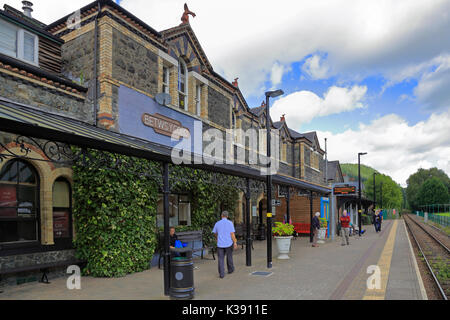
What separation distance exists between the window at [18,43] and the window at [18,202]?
346 centimetres

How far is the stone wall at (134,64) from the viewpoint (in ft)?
35.4

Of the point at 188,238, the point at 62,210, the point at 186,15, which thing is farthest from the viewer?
the point at 186,15

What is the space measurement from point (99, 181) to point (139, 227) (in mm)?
1739

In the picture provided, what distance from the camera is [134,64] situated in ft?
Answer: 37.3

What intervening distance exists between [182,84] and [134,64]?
2929 millimetres

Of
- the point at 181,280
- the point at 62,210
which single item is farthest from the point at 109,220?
the point at 181,280

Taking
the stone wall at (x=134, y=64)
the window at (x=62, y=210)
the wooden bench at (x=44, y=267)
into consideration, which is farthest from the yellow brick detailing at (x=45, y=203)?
the stone wall at (x=134, y=64)

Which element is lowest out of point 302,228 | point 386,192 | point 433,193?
point 433,193

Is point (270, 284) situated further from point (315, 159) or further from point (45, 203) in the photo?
point (315, 159)

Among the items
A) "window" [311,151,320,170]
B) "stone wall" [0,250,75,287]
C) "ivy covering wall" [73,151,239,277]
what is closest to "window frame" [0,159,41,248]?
"stone wall" [0,250,75,287]

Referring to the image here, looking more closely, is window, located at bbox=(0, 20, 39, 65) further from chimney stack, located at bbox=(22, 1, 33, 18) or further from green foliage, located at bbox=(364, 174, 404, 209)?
green foliage, located at bbox=(364, 174, 404, 209)

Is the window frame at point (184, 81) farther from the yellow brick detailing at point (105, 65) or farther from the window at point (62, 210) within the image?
the window at point (62, 210)

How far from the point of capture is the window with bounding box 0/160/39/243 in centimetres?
805
